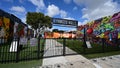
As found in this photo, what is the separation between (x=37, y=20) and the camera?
116ft

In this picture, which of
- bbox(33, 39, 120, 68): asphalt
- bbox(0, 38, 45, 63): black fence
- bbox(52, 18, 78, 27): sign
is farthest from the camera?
bbox(52, 18, 78, 27): sign

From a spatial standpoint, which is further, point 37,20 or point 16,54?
point 37,20

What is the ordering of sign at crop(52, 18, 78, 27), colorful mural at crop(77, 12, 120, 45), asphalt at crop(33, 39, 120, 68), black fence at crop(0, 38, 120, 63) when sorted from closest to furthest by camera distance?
asphalt at crop(33, 39, 120, 68) → black fence at crop(0, 38, 120, 63) → colorful mural at crop(77, 12, 120, 45) → sign at crop(52, 18, 78, 27)

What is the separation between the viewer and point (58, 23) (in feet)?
96.1

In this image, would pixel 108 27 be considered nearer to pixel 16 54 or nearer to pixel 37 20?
pixel 16 54

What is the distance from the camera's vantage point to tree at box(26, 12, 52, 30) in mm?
35031

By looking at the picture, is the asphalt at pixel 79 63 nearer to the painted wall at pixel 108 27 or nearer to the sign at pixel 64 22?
the painted wall at pixel 108 27

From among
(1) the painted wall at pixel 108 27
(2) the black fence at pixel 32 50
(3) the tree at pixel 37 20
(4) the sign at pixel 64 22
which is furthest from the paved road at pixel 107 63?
(3) the tree at pixel 37 20

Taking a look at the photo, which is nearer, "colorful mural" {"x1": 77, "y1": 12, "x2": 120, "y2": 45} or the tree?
"colorful mural" {"x1": 77, "y1": 12, "x2": 120, "y2": 45}

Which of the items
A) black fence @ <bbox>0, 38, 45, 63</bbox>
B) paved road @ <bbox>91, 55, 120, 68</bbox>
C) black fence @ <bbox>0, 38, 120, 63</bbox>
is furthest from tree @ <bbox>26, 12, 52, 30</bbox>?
paved road @ <bbox>91, 55, 120, 68</bbox>

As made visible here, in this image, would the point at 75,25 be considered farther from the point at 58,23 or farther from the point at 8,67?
the point at 8,67

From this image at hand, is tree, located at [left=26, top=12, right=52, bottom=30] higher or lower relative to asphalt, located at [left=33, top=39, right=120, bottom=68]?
higher

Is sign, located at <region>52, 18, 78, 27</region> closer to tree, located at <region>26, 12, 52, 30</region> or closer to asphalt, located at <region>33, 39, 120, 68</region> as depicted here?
tree, located at <region>26, 12, 52, 30</region>

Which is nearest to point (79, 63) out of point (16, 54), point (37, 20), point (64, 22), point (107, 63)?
point (107, 63)
